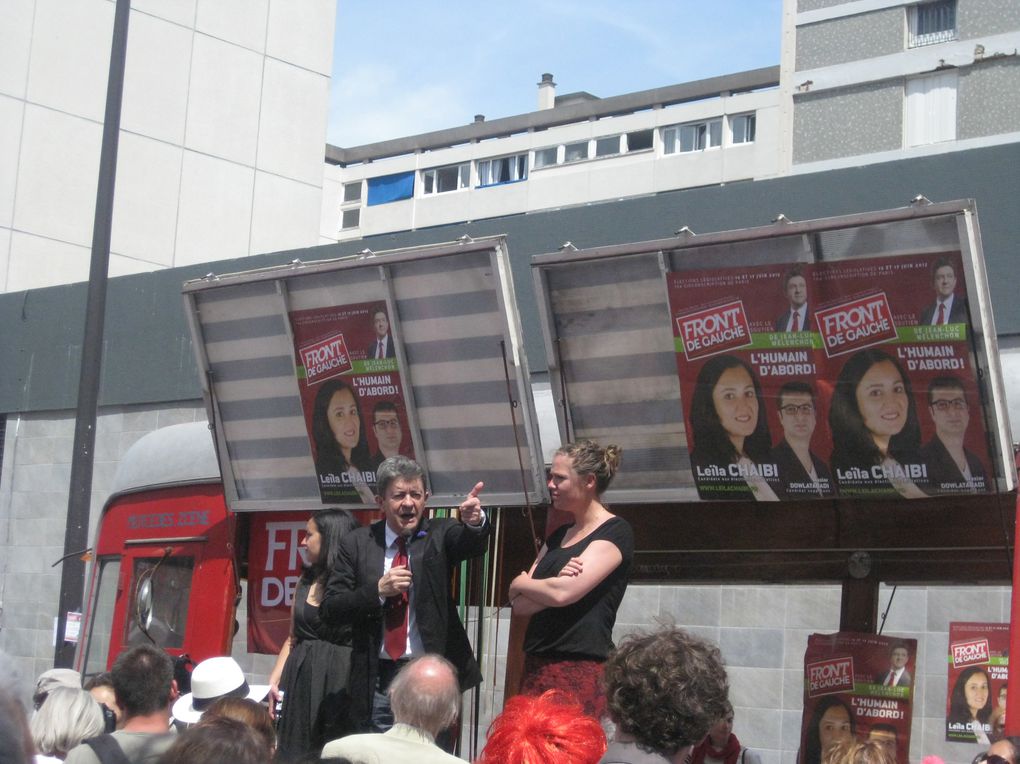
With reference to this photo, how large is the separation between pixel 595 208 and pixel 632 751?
788 cm

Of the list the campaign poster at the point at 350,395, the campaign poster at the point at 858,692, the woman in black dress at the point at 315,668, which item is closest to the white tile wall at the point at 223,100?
the campaign poster at the point at 350,395

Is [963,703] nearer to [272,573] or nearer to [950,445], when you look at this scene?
[950,445]

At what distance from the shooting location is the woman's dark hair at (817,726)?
17.1 ft

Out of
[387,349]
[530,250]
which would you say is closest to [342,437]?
[387,349]

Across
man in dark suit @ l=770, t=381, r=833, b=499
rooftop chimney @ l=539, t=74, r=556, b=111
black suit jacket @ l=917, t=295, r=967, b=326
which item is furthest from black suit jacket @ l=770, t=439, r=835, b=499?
rooftop chimney @ l=539, t=74, r=556, b=111

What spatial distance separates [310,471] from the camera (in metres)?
6.67

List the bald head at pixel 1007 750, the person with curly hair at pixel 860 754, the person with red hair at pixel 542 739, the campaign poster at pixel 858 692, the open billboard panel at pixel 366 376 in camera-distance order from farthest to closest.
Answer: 1. the open billboard panel at pixel 366 376
2. the campaign poster at pixel 858 692
3. the person with curly hair at pixel 860 754
4. the bald head at pixel 1007 750
5. the person with red hair at pixel 542 739

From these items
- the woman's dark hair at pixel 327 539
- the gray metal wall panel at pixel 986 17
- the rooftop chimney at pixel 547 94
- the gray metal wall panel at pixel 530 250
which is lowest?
the woman's dark hair at pixel 327 539

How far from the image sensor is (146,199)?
21.9 m

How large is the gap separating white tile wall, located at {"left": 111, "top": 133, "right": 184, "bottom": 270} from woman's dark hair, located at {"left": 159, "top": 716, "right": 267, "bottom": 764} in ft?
64.3

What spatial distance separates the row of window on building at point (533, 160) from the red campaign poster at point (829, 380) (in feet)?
195

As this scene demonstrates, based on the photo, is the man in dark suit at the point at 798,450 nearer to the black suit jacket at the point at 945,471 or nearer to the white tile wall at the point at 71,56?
the black suit jacket at the point at 945,471

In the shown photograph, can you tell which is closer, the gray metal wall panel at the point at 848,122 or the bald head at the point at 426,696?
the bald head at the point at 426,696

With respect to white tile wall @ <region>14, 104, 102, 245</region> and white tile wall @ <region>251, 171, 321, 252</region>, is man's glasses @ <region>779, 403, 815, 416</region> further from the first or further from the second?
white tile wall @ <region>251, 171, 321, 252</region>
